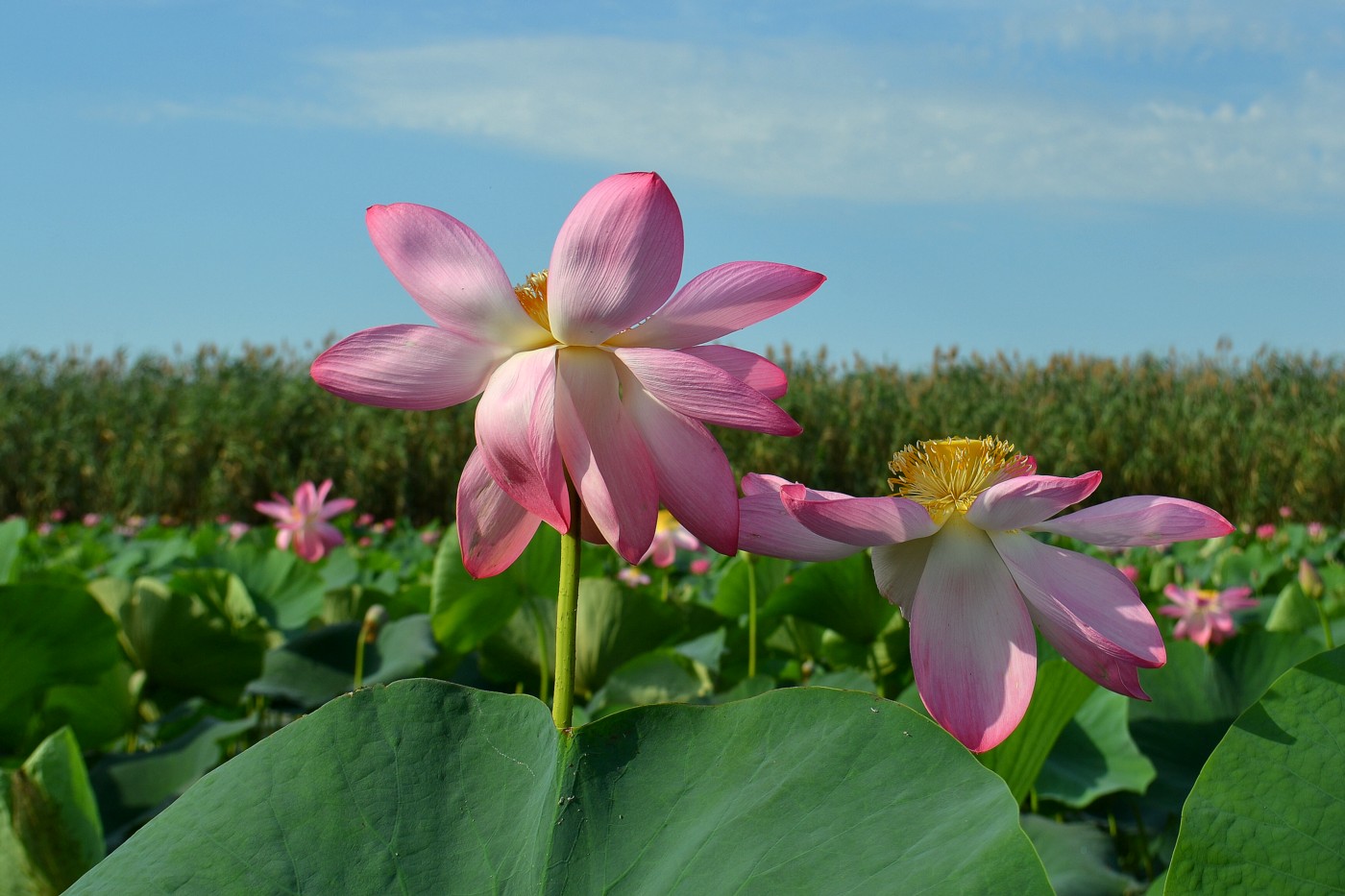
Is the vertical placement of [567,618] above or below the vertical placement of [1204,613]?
above

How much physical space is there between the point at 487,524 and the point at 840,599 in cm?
95

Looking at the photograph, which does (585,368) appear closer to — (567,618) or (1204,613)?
(567,618)

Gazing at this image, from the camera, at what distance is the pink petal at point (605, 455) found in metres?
0.47

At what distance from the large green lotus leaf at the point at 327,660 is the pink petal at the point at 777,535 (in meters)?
0.97

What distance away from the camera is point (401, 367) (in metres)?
0.51

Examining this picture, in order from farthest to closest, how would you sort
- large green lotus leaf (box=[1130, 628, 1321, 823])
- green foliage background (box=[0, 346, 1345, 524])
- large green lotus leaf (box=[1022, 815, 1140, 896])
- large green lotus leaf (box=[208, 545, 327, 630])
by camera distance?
green foliage background (box=[0, 346, 1345, 524]), large green lotus leaf (box=[208, 545, 327, 630]), large green lotus leaf (box=[1130, 628, 1321, 823]), large green lotus leaf (box=[1022, 815, 1140, 896])

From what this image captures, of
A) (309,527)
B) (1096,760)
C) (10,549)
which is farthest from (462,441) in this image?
(1096,760)

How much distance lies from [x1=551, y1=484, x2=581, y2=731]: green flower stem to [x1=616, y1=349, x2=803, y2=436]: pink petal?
65 mm

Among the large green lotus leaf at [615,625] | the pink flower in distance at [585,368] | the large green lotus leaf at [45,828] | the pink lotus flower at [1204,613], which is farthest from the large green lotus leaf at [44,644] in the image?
the pink lotus flower at [1204,613]

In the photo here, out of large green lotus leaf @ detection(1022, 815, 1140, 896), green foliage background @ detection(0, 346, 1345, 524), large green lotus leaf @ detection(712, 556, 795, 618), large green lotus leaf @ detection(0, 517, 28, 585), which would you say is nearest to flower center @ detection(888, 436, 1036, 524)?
large green lotus leaf @ detection(1022, 815, 1140, 896)

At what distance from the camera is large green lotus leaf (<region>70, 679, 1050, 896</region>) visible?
0.44 metres

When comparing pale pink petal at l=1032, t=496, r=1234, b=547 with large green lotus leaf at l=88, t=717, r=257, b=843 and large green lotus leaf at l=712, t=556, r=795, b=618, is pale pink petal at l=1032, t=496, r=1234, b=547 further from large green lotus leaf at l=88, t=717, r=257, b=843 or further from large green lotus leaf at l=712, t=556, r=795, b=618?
large green lotus leaf at l=712, t=556, r=795, b=618

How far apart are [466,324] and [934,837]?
323 millimetres

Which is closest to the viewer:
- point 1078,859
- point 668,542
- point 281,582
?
point 1078,859
